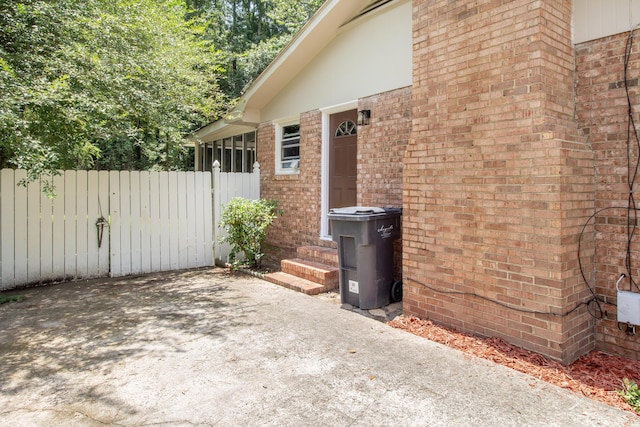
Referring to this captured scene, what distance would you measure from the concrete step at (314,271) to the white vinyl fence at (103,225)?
224 cm

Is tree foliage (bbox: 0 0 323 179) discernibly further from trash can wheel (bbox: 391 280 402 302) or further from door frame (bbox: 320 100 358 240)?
trash can wheel (bbox: 391 280 402 302)

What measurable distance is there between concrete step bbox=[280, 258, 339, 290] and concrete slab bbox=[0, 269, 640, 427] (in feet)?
3.11

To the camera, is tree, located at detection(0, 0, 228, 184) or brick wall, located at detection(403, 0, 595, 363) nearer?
brick wall, located at detection(403, 0, 595, 363)

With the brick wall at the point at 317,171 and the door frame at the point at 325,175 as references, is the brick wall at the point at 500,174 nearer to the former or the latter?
the brick wall at the point at 317,171

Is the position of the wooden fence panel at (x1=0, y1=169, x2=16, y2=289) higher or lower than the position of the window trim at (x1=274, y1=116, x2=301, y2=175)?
lower

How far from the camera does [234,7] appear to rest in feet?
69.9

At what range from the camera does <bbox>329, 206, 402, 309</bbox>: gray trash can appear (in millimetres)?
5160

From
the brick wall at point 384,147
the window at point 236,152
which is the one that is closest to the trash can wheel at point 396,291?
the brick wall at point 384,147

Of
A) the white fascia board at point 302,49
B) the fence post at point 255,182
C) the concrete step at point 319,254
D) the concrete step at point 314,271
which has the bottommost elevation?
the concrete step at point 314,271

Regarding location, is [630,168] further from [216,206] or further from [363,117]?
[216,206]

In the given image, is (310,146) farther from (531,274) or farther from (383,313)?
(531,274)

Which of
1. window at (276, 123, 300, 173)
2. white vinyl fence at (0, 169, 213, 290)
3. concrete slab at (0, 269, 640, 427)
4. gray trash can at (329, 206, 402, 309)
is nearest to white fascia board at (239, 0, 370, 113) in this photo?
window at (276, 123, 300, 173)

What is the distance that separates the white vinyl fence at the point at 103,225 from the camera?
6.51 m

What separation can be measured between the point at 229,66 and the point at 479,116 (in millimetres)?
16249
